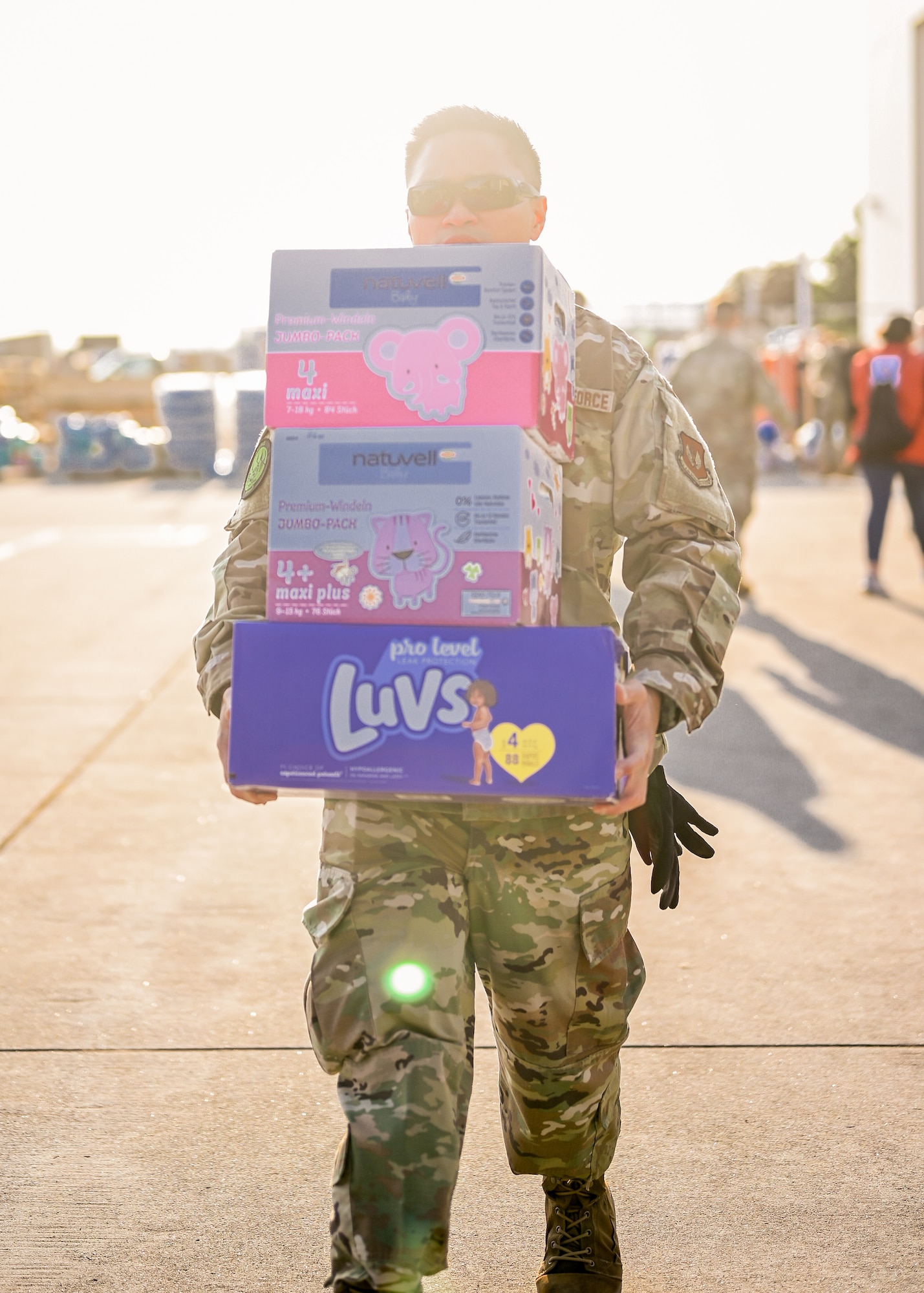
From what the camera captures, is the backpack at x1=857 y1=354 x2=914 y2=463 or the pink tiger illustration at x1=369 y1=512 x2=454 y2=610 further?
the backpack at x1=857 y1=354 x2=914 y2=463

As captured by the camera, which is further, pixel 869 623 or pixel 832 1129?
pixel 869 623

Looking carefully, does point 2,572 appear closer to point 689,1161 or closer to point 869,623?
point 869,623

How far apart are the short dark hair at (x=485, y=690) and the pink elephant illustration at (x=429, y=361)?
0.37 metres

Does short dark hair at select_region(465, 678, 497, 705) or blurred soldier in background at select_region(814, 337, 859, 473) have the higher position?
blurred soldier in background at select_region(814, 337, 859, 473)

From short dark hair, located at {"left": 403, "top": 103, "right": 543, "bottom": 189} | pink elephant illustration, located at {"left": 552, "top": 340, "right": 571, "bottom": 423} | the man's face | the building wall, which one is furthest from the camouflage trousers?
the building wall

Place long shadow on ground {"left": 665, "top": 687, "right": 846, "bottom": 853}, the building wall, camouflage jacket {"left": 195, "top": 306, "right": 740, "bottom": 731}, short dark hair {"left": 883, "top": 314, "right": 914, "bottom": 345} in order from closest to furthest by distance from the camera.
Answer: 1. camouflage jacket {"left": 195, "top": 306, "right": 740, "bottom": 731}
2. long shadow on ground {"left": 665, "top": 687, "right": 846, "bottom": 853}
3. short dark hair {"left": 883, "top": 314, "right": 914, "bottom": 345}
4. the building wall

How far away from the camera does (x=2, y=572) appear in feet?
42.4

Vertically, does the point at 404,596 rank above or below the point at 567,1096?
above

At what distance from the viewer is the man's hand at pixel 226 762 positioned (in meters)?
2.26

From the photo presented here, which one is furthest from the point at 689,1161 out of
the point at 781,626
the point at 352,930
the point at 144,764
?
the point at 781,626

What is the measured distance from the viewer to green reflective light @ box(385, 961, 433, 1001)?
2.32 meters

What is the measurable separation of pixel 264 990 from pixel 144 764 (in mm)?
2683

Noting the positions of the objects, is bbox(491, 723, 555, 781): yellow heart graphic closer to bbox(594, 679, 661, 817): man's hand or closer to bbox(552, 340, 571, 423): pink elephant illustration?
bbox(594, 679, 661, 817): man's hand

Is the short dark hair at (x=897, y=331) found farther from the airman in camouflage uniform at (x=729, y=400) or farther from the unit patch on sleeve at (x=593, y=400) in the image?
the unit patch on sleeve at (x=593, y=400)
